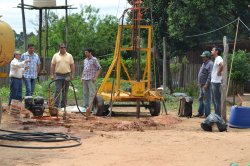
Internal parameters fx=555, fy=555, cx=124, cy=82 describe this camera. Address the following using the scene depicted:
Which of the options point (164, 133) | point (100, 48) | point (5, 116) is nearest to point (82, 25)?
point (100, 48)

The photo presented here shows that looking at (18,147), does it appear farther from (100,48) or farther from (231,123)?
(100,48)

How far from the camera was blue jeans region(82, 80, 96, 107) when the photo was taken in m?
16.1

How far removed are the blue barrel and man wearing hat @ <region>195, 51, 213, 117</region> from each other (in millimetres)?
2558

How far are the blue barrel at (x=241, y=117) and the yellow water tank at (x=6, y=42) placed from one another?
17.3 ft

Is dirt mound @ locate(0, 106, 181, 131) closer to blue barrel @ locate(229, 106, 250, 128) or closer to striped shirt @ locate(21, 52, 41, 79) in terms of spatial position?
blue barrel @ locate(229, 106, 250, 128)

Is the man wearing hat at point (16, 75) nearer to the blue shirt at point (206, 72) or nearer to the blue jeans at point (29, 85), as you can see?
the blue jeans at point (29, 85)

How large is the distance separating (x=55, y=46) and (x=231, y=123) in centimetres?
3225

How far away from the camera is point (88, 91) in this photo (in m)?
16.3

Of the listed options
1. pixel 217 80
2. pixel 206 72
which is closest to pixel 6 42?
pixel 217 80

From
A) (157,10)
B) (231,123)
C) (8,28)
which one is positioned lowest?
(231,123)

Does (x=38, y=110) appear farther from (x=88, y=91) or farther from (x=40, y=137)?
(x=88, y=91)

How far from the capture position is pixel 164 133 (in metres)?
10.7

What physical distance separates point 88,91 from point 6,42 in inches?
279

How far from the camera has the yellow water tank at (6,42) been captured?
9219mm
